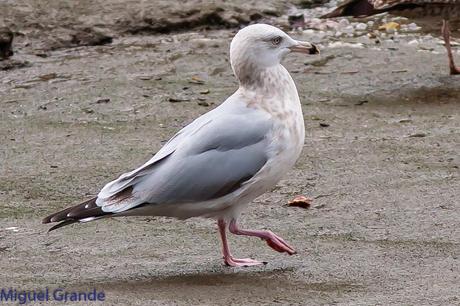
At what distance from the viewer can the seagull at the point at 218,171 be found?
16.6ft

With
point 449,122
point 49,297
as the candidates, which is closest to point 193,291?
point 49,297

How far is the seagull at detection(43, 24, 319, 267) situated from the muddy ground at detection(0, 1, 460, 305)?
26 centimetres

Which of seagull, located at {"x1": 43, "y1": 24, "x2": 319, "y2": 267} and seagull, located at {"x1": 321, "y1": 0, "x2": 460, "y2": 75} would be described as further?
seagull, located at {"x1": 321, "y1": 0, "x2": 460, "y2": 75}

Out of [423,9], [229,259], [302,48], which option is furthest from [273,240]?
[423,9]

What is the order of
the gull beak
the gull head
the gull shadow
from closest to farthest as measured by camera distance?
1. the gull shadow
2. the gull head
3. the gull beak

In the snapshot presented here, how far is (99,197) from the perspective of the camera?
509 cm

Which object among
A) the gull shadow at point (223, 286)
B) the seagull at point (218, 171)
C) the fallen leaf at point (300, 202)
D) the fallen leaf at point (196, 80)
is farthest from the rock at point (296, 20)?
the gull shadow at point (223, 286)

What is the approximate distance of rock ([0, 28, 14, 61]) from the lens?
9.45 metres

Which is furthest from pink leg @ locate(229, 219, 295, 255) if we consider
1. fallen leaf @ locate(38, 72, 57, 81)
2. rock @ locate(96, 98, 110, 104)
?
fallen leaf @ locate(38, 72, 57, 81)

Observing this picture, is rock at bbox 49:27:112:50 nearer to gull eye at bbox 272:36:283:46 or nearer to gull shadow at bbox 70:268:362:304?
gull eye at bbox 272:36:283:46

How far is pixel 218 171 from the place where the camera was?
5129 millimetres

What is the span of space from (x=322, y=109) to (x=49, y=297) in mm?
3721

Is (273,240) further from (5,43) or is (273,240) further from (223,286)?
(5,43)

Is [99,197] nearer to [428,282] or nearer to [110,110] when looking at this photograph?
[428,282]
